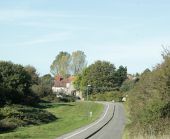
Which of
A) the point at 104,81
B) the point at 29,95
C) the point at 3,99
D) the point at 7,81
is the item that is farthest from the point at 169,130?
the point at 104,81

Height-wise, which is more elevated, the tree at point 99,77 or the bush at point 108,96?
the tree at point 99,77

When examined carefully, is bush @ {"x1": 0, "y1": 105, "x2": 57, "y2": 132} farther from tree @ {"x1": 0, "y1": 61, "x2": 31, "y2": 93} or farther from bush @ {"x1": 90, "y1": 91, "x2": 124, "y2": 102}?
bush @ {"x1": 90, "y1": 91, "x2": 124, "y2": 102}

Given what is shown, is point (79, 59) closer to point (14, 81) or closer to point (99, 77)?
point (99, 77)

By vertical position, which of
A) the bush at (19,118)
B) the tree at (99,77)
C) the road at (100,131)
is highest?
the tree at (99,77)

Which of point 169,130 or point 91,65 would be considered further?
point 91,65

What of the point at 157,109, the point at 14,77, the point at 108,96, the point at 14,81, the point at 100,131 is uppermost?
the point at 14,77

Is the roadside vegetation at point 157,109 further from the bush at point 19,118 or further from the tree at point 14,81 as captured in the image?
the tree at point 14,81

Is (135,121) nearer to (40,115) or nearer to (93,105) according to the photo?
(40,115)

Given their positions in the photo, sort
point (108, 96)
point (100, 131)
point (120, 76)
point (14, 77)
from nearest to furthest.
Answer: point (100, 131) < point (14, 77) < point (108, 96) < point (120, 76)

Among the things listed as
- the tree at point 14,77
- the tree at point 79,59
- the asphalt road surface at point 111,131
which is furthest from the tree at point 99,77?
the asphalt road surface at point 111,131

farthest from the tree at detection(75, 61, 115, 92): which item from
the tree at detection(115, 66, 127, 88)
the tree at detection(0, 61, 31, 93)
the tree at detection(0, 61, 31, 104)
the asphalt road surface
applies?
the asphalt road surface

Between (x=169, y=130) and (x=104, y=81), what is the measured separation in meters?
134

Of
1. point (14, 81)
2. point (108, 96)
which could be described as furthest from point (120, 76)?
point (14, 81)

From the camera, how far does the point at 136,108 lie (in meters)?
32.8
